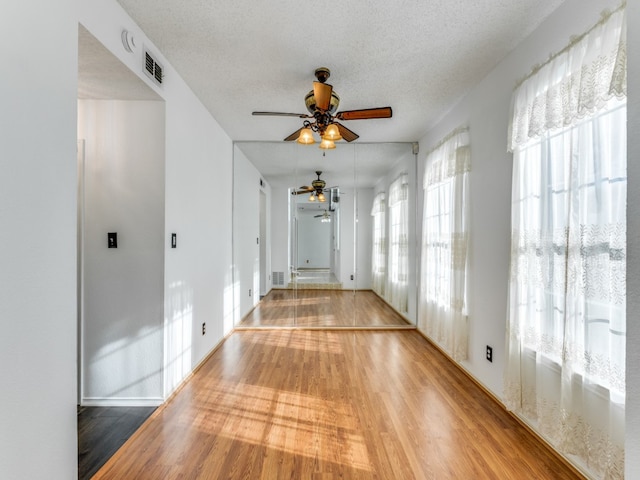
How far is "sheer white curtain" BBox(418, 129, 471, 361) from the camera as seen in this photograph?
2.95m

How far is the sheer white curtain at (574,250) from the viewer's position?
56.3 inches

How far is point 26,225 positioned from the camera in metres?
1.22

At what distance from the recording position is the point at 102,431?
2049mm

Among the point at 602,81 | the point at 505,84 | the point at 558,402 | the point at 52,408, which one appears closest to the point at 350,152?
the point at 505,84

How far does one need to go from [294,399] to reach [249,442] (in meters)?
0.57

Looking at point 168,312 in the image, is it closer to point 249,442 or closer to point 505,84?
point 249,442

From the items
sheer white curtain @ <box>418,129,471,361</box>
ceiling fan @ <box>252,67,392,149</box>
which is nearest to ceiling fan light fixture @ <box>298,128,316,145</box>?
ceiling fan @ <box>252,67,392,149</box>

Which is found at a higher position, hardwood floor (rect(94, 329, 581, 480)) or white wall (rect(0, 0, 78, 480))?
white wall (rect(0, 0, 78, 480))

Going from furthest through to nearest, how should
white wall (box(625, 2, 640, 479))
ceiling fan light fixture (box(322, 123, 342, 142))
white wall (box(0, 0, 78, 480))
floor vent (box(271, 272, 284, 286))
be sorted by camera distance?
floor vent (box(271, 272, 284, 286))
ceiling fan light fixture (box(322, 123, 342, 142))
white wall (box(0, 0, 78, 480))
white wall (box(625, 2, 640, 479))

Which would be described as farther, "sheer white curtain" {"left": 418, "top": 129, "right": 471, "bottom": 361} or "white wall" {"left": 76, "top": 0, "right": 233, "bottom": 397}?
"sheer white curtain" {"left": 418, "top": 129, "right": 471, "bottom": 361}

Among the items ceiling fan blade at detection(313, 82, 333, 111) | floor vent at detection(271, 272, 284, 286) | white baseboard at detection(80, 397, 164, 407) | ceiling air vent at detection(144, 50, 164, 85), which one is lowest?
white baseboard at detection(80, 397, 164, 407)

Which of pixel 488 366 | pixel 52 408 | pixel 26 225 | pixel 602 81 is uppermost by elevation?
pixel 602 81

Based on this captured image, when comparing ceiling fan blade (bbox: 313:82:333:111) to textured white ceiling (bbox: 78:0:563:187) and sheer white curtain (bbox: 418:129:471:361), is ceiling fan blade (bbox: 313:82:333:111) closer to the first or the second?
textured white ceiling (bbox: 78:0:563:187)

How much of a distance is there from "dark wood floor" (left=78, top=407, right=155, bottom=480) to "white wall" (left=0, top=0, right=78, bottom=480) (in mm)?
392
